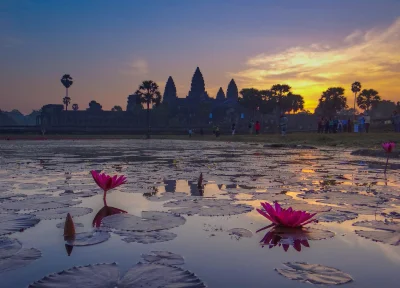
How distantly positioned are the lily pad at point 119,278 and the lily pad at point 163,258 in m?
0.14

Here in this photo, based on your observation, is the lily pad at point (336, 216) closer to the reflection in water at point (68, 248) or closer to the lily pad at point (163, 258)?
the lily pad at point (163, 258)

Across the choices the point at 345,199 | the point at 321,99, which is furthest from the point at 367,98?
the point at 345,199

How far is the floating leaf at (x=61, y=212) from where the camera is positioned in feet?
11.5

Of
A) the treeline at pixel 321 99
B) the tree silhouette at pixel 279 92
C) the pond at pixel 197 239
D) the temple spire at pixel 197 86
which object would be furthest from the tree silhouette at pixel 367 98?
the pond at pixel 197 239

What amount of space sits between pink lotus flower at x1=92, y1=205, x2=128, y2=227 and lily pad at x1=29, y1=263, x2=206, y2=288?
49.4 inches

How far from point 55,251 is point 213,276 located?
1.18 meters

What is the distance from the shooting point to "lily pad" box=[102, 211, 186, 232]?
3.07m

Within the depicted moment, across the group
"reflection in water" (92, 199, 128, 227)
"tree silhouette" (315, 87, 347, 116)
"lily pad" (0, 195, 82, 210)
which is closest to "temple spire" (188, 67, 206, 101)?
"tree silhouette" (315, 87, 347, 116)

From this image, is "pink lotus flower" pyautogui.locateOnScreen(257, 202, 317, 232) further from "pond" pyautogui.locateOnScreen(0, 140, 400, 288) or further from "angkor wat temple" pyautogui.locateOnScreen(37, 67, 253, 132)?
"angkor wat temple" pyautogui.locateOnScreen(37, 67, 253, 132)

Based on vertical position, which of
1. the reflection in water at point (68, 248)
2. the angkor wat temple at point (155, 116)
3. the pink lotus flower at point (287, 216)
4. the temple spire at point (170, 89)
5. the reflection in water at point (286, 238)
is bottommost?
the reflection in water at point (68, 248)

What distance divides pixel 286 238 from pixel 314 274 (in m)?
0.79

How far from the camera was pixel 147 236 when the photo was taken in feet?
9.26

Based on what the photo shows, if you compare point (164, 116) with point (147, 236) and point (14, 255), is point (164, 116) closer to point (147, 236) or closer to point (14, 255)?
point (147, 236)

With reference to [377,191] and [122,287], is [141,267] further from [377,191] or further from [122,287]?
[377,191]
